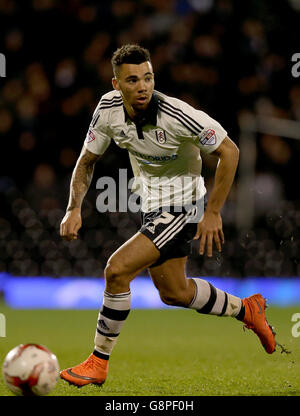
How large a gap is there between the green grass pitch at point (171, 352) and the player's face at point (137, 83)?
5.50 ft

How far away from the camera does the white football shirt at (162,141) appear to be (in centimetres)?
436

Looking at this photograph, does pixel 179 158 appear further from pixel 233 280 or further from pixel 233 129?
pixel 233 129

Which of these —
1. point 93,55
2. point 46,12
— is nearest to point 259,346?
point 93,55

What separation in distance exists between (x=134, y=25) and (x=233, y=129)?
8.47 feet

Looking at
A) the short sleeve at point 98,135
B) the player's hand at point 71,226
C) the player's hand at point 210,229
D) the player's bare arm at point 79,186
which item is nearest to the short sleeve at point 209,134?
the player's hand at point 210,229

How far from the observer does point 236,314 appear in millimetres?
5004

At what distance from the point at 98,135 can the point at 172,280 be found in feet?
3.34

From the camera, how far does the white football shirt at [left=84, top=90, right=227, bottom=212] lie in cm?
436

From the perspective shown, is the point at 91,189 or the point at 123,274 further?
the point at 91,189

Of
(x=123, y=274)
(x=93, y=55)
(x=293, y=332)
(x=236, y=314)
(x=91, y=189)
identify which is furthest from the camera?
(x=93, y=55)

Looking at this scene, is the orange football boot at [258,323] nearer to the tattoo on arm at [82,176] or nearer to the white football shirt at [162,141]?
the white football shirt at [162,141]

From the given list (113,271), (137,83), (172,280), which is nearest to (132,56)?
(137,83)

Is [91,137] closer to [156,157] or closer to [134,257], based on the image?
[156,157]

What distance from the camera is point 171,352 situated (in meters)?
6.17
